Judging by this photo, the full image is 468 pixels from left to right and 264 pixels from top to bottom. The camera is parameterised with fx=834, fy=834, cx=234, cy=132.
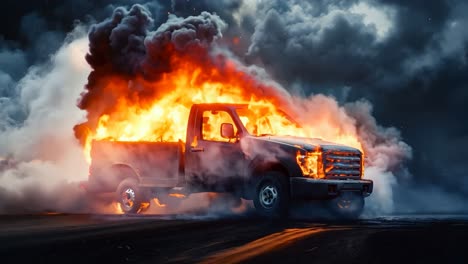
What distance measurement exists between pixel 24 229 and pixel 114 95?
934 centimetres

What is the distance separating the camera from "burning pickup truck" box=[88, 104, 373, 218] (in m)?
16.3

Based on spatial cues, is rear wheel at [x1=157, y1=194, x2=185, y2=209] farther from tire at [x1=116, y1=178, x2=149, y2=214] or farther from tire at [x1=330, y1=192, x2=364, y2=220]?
tire at [x1=330, y1=192, x2=364, y2=220]

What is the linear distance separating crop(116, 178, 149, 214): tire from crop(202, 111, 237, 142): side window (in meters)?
2.20

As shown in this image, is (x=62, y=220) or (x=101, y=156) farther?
(x=101, y=156)

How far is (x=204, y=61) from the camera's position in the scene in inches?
886

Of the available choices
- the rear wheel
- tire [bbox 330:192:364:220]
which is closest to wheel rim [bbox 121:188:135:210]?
the rear wheel

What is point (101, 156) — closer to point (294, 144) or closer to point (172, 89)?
point (172, 89)

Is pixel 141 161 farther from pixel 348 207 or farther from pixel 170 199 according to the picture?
pixel 348 207

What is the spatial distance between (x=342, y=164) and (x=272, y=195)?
158 cm

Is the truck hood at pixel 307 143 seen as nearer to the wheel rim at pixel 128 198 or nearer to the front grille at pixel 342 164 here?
the front grille at pixel 342 164

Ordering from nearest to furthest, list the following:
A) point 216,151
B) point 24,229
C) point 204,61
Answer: point 24,229, point 216,151, point 204,61

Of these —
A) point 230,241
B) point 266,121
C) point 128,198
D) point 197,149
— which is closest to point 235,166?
point 197,149

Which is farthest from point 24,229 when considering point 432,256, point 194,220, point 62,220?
point 432,256

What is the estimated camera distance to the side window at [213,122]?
17484 mm
